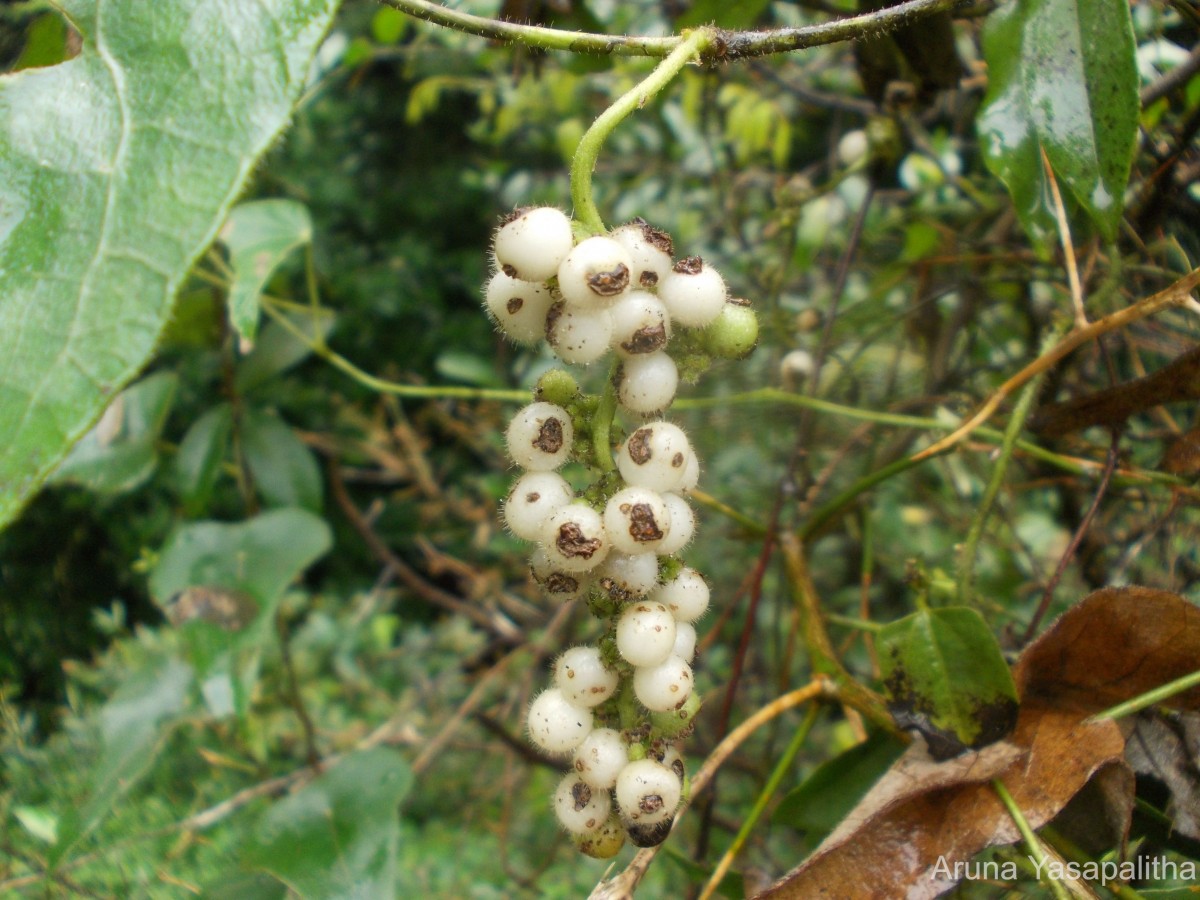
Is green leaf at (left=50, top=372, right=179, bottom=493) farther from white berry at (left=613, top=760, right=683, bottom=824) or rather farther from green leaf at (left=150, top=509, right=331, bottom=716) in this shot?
white berry at (left=613, top=760, right=683, bottom=824)

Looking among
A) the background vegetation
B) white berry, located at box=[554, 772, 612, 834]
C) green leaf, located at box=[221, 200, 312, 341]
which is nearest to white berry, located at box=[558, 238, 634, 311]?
the background vegetation

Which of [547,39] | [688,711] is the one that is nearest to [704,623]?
[688,711]

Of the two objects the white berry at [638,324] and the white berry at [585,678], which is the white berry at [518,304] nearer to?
the white berry at [638,324]


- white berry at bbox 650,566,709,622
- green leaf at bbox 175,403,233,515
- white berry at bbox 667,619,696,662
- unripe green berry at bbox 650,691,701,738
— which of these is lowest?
green leaf at bbox 175,403,233,515

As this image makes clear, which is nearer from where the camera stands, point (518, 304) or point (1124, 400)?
point (518, 304)

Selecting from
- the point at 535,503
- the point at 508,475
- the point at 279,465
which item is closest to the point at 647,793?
the point at 535,503

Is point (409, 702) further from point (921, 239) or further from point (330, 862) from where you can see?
point (921, 239)

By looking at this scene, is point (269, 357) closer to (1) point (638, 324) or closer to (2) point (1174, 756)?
(1) point (638, 324)
